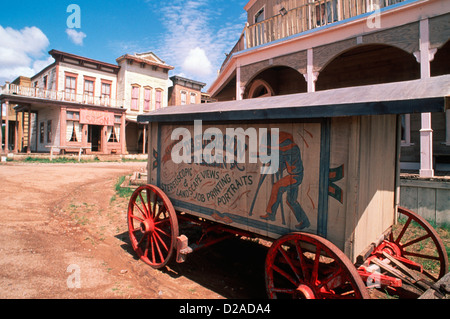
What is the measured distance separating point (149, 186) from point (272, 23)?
7.38m

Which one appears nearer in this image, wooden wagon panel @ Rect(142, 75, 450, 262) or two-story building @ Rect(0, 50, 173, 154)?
wooden wagon panel @ Rect(142, 75, 450, 262)

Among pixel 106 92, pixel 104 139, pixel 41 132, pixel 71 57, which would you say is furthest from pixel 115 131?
pixel 71 57

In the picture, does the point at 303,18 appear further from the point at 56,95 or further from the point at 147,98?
the point at 147,98

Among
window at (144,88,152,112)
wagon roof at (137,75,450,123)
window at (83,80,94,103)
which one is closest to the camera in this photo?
wagon roof at (137,75,450,123)

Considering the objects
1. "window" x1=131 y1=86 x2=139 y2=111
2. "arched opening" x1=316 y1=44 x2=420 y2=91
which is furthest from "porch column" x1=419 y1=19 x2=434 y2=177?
"window" x1=131 y1=86 x2=139 y2=111

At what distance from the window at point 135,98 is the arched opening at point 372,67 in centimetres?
2093

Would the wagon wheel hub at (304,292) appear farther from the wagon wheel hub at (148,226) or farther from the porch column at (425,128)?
the porch column at (425,128)

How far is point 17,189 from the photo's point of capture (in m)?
8.16

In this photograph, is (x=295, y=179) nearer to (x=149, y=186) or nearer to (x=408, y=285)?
(x=408, y=285)

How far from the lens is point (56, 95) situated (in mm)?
21312

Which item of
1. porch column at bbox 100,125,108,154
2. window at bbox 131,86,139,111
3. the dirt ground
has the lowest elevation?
the dirt ground

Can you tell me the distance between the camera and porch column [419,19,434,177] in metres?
5.86

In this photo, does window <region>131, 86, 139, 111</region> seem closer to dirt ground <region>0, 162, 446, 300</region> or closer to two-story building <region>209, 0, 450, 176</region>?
two-story building <region>209, 0, 450, 176</region>
